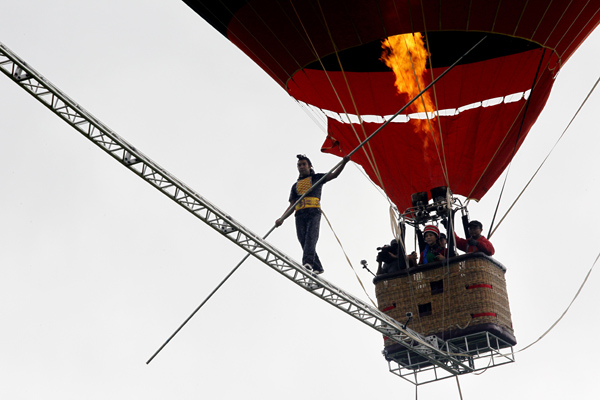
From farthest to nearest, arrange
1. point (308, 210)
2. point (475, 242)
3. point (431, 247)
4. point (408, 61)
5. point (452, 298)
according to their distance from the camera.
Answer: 1. point (408, 61)
2. point (431, 247)
3. point (475, 242)
4. point (452, 298)
5. point (308, 210)

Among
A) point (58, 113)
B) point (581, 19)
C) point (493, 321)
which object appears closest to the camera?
point (58, 113)

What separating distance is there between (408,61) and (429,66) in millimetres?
426

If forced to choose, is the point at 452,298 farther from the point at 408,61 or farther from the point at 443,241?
the point at 408,61

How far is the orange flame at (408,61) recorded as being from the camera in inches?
545

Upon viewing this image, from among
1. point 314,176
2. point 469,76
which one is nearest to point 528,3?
point 469,76

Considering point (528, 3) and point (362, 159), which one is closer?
point (528, 3)

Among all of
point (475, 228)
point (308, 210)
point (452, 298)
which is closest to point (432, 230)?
point (475, 228)

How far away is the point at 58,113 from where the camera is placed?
11008mm

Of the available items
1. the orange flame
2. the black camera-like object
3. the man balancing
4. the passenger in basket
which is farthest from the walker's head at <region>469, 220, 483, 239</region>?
the man balancing

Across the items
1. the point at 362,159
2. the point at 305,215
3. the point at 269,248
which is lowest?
the point at 269,248

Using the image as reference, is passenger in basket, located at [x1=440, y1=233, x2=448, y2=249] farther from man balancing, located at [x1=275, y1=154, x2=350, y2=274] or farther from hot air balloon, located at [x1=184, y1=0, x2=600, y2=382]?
man balancing, located at [x1=275, y1=154, x2=350, y2=274]

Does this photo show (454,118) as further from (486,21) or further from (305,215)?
(305,215)

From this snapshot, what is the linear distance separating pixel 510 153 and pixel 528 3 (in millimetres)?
2675

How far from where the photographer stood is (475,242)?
13.7m
